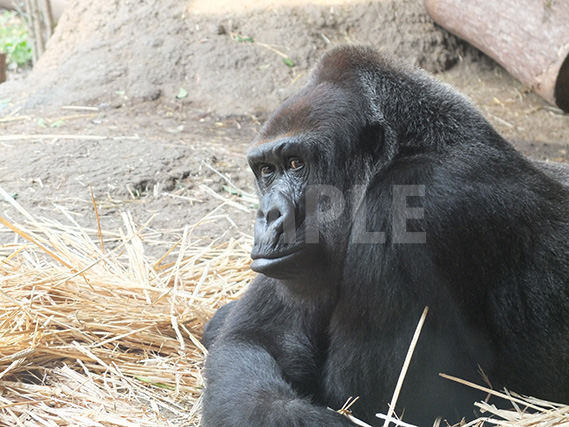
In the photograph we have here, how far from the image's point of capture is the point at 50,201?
232 inches

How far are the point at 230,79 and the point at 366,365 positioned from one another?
6.12m

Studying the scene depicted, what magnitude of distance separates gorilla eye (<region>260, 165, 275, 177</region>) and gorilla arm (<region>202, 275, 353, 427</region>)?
0.55m

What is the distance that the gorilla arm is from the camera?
9.53 feet

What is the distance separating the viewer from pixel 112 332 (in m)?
4.08

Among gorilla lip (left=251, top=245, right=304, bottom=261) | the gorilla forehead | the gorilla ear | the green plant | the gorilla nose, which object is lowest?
the green plant

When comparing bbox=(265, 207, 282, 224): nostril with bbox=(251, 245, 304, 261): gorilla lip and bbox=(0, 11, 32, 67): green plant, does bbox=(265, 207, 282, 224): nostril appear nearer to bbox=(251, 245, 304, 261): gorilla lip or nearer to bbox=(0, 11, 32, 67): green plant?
bbox=(251, 245, 304, 261): gorilla lip

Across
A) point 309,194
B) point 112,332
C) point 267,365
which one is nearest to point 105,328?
point 112,332

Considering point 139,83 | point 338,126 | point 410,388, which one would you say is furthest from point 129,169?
point 410,388

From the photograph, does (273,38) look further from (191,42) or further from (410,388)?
(410,388)

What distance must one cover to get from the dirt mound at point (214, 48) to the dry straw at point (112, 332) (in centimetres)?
354

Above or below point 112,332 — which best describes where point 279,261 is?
above

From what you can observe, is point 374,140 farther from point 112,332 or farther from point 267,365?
point 112,332

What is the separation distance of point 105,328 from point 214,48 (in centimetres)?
547

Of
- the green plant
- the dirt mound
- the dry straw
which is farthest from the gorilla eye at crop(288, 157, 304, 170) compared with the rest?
the green plant
